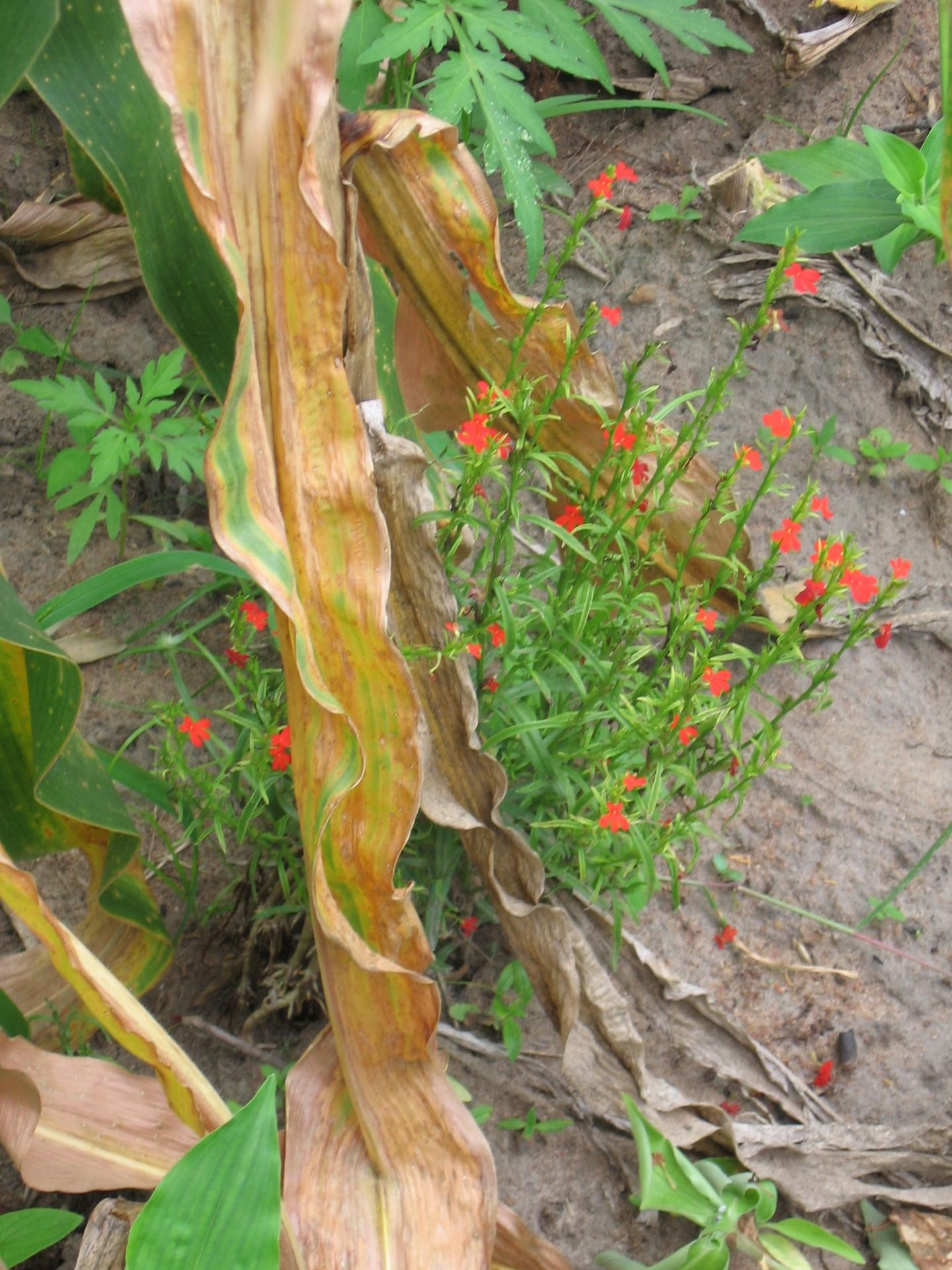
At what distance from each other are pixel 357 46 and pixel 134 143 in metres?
0.50

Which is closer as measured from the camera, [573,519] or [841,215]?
[573,519]

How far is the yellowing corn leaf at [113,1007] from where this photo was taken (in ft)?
3.04

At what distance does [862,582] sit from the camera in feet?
3.89

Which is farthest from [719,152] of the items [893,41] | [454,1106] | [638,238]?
[454,1106]

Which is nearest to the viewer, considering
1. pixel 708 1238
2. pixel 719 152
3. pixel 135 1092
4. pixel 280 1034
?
pixel 135 1092

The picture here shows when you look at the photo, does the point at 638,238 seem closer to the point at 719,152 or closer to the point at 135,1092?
the point at 719,152

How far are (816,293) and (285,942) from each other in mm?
1678

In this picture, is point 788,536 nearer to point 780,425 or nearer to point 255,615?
point 780,425

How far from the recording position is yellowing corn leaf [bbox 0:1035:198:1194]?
108 centimetres

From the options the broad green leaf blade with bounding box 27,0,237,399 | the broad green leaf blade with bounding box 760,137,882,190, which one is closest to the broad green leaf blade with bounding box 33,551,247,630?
the broad green leaf blade with bounding box 27,0,237,399

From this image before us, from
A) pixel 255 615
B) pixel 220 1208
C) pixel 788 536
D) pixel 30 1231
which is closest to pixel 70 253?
pixel 255 615

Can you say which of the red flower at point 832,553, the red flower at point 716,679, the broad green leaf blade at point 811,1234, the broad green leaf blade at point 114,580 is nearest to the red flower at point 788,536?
the red flower at point 832,553

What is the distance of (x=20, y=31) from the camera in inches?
43.9

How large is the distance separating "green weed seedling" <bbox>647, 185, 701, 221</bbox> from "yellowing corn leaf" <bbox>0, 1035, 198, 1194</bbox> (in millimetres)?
1946
